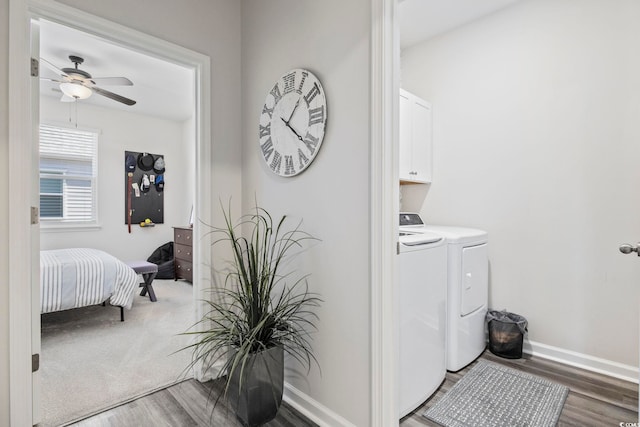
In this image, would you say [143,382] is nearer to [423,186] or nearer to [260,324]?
[260,324]

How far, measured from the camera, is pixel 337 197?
1666 mm

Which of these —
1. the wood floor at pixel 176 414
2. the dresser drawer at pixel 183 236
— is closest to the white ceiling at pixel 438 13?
the wood floor at pixel 176 414

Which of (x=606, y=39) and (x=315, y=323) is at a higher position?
(x=606, y=39)

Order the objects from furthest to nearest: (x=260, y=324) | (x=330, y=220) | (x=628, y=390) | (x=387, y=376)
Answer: (x=628, y=390) < (x=330, y=220) < (x=260, y=324) < (x=387, y=376)

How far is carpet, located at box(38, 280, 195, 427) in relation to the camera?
76.3 inches

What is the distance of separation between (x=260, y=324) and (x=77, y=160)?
469cm

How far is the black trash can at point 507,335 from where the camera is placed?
243cm

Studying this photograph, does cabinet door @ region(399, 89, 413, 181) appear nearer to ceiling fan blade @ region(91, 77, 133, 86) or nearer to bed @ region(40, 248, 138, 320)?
ceiling fan blade @ region(91, 77, 133, 86)

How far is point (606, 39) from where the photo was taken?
221 cm

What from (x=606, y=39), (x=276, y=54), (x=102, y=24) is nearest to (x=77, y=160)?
(x=102, y=24)

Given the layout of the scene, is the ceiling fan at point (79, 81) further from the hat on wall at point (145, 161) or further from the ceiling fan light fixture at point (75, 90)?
the hat on wall at point (145, 161)

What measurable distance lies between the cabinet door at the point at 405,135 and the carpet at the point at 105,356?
2215mm

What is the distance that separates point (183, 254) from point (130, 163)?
1704 mm

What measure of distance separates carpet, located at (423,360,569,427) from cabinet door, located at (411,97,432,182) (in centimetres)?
159
